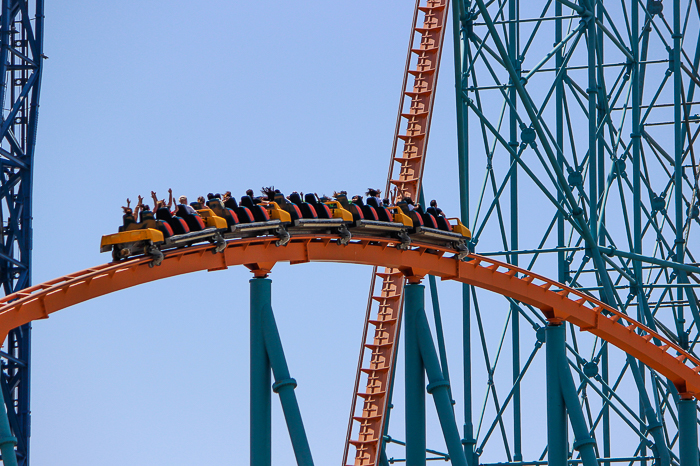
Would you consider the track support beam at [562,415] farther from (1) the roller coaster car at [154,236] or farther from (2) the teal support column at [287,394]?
(1) the roller coaster car at [154,236]

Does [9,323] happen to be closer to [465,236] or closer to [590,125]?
[465,236]

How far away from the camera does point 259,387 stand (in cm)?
1204

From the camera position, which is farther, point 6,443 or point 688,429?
point 688,429

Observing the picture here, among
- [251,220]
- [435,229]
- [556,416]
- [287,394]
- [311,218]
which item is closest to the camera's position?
[287,394]

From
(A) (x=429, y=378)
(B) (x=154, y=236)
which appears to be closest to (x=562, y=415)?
(A) (x=429, y=378)

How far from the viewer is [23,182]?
2055 cm

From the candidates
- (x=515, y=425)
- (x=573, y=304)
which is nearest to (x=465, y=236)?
(x=573, y=304)

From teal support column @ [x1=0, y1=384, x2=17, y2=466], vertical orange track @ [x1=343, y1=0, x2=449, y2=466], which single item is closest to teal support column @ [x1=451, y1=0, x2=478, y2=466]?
vertical orange track @ [x1=343, y1=0, x2=449, y2=466]

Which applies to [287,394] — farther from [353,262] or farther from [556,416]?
[556,416]

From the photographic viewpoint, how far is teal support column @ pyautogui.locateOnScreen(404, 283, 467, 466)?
1355 centimetres

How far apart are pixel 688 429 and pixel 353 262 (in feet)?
15.3

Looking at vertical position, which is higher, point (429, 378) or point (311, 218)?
point (311, 218)

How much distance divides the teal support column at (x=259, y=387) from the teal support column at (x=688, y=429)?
5471 mm

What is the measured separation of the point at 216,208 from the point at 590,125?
5.79m
